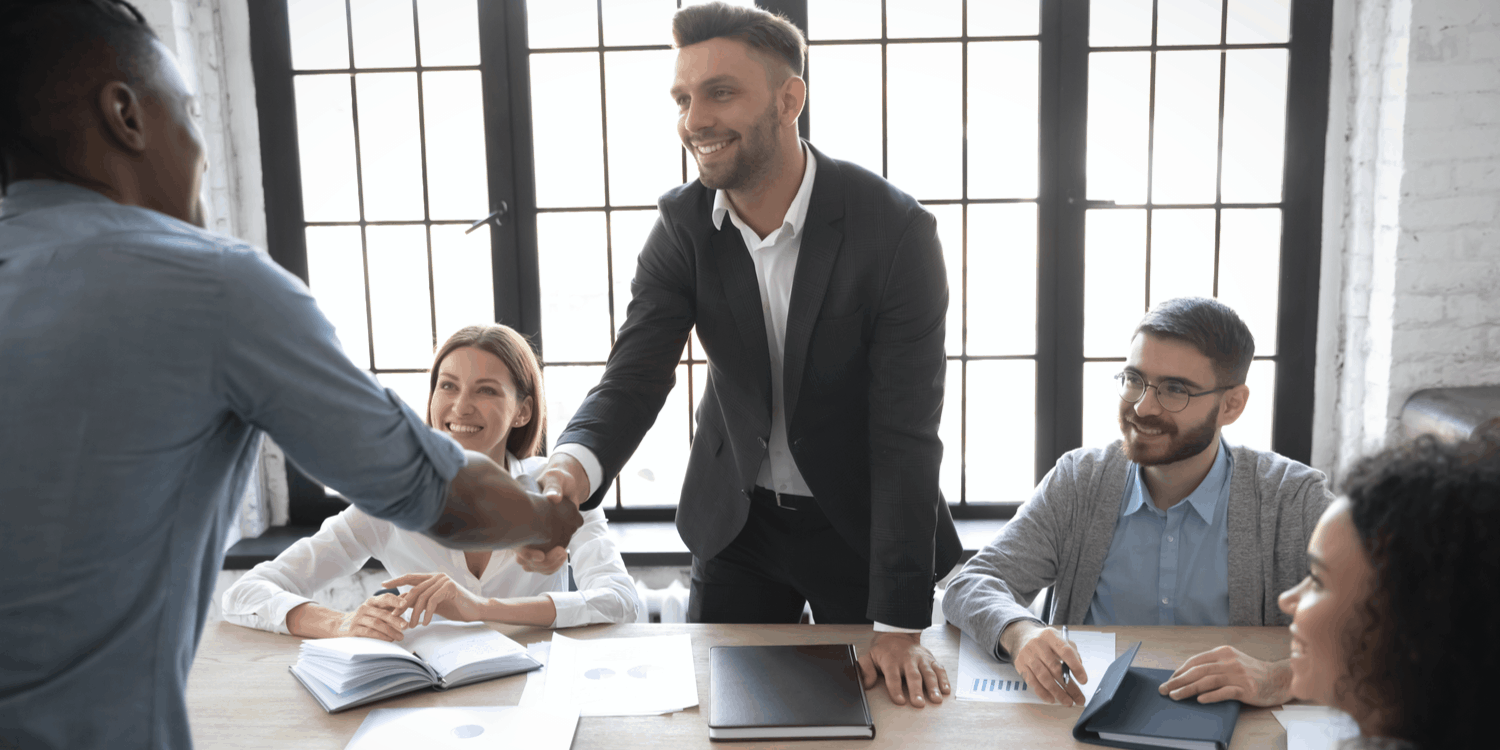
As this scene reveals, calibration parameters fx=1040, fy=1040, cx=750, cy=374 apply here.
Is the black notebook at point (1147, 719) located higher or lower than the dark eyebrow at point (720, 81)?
lower

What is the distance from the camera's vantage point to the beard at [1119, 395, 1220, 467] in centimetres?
176

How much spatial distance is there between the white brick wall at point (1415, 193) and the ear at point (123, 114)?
260 centimetres

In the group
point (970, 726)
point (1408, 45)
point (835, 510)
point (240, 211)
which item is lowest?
point (970, 726)

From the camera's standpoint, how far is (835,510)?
1885 mm

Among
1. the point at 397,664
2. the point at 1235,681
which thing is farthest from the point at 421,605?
the point at 1235,681

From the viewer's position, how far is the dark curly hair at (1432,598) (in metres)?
0.75

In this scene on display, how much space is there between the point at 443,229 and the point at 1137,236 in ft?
6.51

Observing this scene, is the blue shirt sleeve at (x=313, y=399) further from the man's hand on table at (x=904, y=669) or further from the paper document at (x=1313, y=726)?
the paper document at (x=1313, y=726)

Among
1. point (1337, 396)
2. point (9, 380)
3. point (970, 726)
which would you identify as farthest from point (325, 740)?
point (1337, 396)

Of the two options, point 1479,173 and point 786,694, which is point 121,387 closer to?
point 786,694

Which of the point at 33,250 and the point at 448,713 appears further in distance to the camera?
the point at 448,713

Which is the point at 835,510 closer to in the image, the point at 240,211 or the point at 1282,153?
the point at 1282,153

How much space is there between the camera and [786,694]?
139cm

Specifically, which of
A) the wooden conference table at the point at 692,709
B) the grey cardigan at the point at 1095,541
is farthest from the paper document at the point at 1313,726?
the grey cardigan at the point at 1095,541
